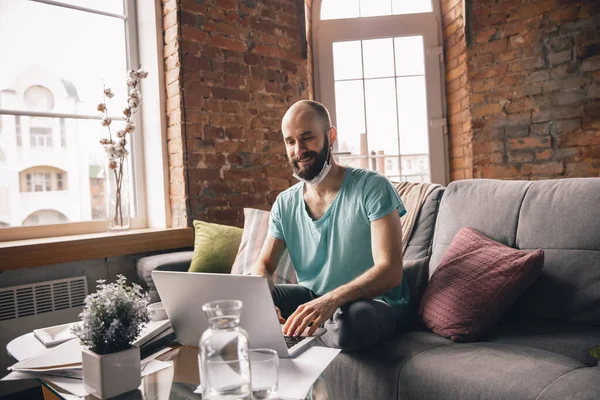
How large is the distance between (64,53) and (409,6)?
2303 mm

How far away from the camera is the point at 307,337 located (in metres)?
1.28

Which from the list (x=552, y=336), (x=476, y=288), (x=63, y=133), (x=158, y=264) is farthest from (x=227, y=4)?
(x=552, y=336)

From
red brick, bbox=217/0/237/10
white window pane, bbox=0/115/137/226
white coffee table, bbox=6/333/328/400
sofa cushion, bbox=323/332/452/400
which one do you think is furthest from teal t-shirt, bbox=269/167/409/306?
red brick, bbox=217/0/237/10

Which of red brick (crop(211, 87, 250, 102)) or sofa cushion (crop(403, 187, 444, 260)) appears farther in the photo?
red brick (crop(211, 87, 250, 102))

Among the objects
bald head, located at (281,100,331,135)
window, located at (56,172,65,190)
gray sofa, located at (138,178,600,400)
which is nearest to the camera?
gray sofa, located at (138,178,600,400)

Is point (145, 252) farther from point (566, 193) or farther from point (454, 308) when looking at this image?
point (566, 193)

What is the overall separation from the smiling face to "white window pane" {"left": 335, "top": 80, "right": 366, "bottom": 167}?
176 cm

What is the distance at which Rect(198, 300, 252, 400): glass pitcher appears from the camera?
851 mm

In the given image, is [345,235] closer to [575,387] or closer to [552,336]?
[552,336]

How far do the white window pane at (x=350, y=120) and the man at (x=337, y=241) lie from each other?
5.54 ft

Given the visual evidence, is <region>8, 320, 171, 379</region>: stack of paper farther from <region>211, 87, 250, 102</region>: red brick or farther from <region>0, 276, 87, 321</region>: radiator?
<region>211, 87, 250, 102</region>: red brick

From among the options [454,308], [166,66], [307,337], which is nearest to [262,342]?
[307,337]

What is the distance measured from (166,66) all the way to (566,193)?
7.39 feet

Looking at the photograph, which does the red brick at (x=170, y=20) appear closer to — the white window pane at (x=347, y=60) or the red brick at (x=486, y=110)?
the white window pane at (x=347, y=60)
